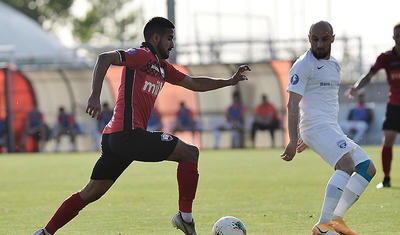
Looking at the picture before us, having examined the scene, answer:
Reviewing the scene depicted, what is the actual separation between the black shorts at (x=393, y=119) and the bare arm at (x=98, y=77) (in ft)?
23.4

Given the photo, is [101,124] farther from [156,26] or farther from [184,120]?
[156,26]

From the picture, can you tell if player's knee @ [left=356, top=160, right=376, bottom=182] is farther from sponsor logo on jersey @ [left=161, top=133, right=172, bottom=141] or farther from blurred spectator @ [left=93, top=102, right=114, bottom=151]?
blurred spectator @ [left=93, top=102, right=114, bottom=151]

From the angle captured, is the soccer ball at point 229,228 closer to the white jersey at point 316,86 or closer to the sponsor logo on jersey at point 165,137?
the sponsor logo on jersey at point 165,137

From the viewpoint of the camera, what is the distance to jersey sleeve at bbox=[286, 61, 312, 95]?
8242 mm

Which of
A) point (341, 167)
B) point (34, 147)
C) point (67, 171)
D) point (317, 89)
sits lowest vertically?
point (34, 147)

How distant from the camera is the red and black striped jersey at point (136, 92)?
8.12 meters

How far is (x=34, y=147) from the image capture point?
112ft

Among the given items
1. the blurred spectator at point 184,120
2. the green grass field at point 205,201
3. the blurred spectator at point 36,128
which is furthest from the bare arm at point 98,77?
the blurred spectator at point 36,128

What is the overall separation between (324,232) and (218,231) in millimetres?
971

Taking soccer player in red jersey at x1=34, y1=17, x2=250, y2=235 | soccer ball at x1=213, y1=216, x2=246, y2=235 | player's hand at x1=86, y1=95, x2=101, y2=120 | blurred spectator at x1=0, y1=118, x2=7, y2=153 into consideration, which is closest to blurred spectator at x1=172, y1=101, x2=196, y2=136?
blurred spectator at x1=0, y1=118, x2=7, y2=153

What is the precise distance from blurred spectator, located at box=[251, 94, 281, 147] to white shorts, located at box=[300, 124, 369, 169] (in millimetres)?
22527

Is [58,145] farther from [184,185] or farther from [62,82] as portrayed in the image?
[184,185]

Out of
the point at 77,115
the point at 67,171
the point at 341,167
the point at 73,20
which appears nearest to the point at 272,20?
the point at 77,115

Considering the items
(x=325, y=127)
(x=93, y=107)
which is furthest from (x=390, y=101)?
(x=93, y=107)
